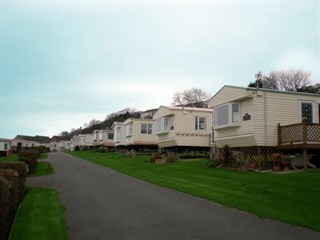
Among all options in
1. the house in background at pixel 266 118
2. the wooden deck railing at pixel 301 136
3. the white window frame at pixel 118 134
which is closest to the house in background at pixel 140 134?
the white window frame at pixel 118 134

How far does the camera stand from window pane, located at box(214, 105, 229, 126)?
81.0 feet

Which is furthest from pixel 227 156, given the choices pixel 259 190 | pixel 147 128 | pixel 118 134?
pixel 118 134

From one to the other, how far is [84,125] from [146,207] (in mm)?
144076

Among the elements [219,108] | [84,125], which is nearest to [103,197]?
[219,108]

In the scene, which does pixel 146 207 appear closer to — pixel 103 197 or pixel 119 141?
pixel 103 197

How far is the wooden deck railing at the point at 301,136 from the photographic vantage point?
20.0m

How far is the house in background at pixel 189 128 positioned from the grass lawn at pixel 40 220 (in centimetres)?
Result: 2010

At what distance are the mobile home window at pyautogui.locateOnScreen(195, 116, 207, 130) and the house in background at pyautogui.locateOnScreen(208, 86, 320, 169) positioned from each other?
872cm

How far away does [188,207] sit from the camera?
1155 cm

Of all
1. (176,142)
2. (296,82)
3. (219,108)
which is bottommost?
(176,142)

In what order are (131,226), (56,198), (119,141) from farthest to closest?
(119,141) < (56,198) < (131,226)

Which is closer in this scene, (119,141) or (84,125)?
(119,141)

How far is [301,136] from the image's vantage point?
2039cm

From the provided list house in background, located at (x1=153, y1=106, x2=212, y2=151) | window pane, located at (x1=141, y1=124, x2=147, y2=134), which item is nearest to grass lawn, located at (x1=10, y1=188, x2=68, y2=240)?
house in background, located at (x1=153, y1=106, x2=212, y2=151)
